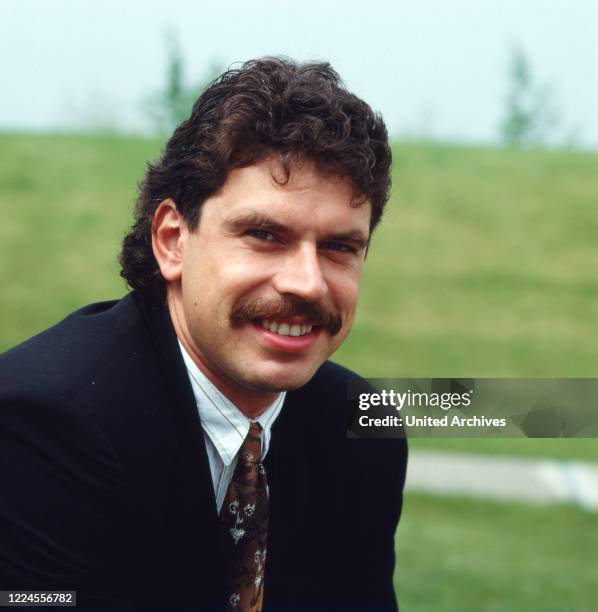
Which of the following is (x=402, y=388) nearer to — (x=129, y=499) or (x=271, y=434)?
(x=271, y=434)

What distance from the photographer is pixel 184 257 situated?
203cm

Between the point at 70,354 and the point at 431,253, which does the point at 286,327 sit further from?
the point at 431,253

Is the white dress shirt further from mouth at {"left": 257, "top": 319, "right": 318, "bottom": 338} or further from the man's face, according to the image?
mouth at {"left": 257, "top": 319, "right": 318, "bottom": 338}

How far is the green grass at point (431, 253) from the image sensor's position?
995 centimetres

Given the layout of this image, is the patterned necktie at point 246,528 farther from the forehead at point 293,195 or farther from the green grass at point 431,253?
the green grass at point 431,253

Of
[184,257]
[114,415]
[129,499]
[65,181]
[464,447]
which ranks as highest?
[65,181]

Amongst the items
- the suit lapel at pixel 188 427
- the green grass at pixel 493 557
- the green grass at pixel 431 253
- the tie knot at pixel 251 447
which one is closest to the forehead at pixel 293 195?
the suit lapel at pixel 188 427

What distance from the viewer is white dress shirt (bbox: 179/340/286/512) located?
6.67 ft

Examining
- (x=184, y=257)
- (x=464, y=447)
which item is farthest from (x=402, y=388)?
(x=464, y=447)

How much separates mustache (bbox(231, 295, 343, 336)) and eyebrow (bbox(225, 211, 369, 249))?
0.12 meters

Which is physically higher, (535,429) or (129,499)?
(535,429)

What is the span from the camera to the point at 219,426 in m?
2.04

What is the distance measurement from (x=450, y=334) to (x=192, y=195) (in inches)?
328

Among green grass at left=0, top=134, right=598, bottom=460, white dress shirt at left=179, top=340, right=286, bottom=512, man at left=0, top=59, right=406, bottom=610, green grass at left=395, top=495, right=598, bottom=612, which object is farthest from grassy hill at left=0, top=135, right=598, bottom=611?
white dress shirt at left=179, top=340, right=286, bottom=512
